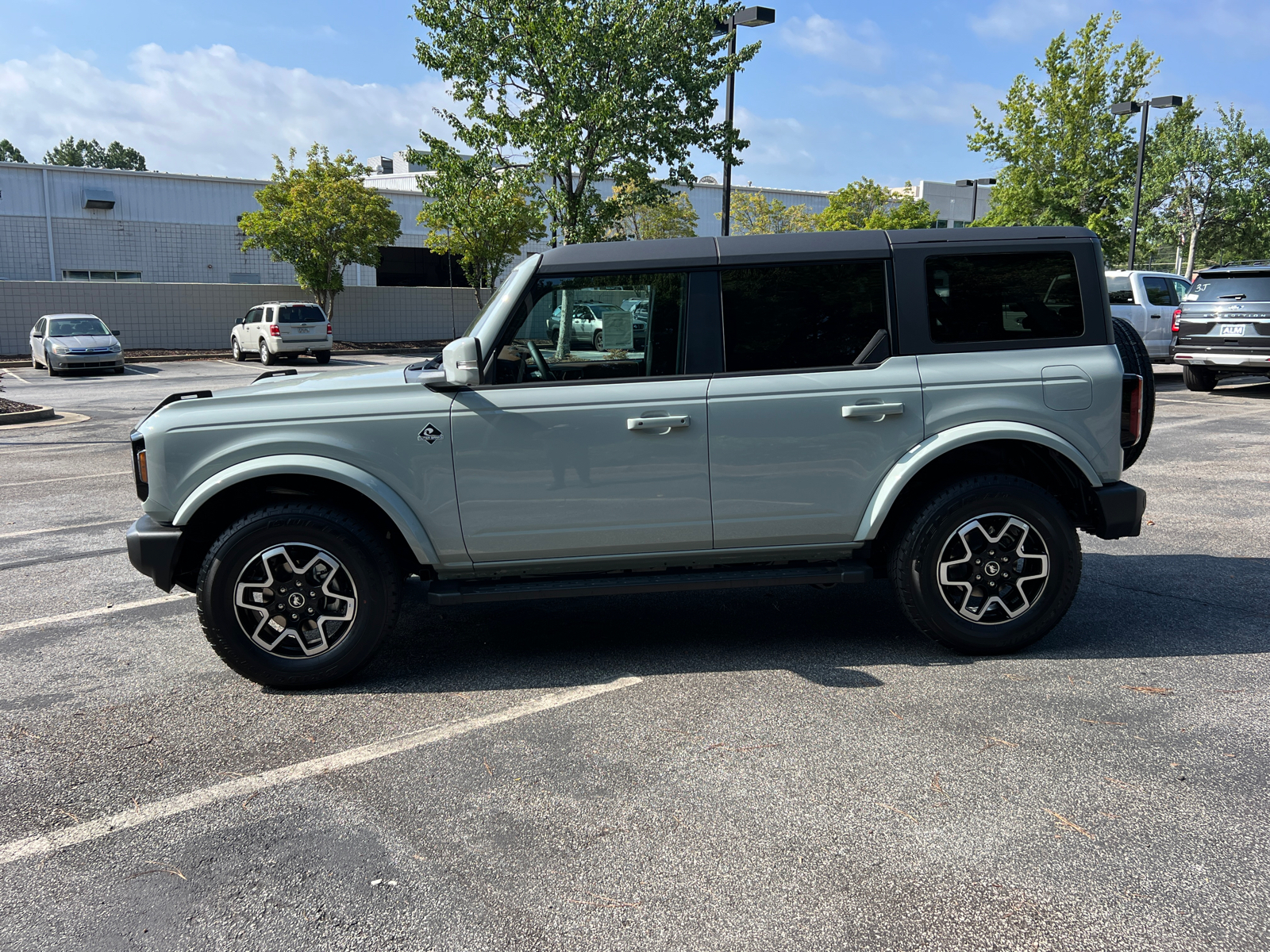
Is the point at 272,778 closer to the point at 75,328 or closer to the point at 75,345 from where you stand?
the point at 75,345

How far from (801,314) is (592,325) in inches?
37.7

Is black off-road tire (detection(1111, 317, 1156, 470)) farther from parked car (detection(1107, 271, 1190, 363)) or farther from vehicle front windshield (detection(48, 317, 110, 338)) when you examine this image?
vehicle front windshield (detection(48, 317, 110, 338))

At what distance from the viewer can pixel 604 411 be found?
428 cm

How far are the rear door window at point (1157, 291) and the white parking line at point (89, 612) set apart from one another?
1912cm

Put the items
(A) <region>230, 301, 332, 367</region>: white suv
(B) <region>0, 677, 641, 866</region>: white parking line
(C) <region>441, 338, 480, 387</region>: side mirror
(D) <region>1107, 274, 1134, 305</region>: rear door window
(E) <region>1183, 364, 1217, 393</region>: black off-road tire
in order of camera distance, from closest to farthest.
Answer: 1. (B) <region>0, 677, 641, 866</region>: white parking line
2. (C) <region>441, 338, 480, 387</region>: side mirror
3. (E) <region>1183, 364, 1217, 393</region>: black off-road tire
4. (D) <region>1107, 274, 1134, 305</region>: rear door window
5. (A) <region>230, 301, 332, 367</region>: white suv

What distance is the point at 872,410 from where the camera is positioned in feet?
14.3

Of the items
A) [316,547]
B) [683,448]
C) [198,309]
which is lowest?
[316,547]

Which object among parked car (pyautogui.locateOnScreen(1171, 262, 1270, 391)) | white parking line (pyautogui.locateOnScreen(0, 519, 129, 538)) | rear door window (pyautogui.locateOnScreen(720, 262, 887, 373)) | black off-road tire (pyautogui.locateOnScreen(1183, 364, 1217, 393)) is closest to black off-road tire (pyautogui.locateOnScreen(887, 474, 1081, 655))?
rear door window (pyautogui.locateOnScreen(720, 262, 887, 373))

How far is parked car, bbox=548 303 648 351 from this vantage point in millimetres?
4348

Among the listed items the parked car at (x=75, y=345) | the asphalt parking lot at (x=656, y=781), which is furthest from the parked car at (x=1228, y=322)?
the parked car at (x=75, y=345)

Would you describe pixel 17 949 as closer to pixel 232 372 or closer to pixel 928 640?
pixel 928 640

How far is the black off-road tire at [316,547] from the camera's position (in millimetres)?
4180

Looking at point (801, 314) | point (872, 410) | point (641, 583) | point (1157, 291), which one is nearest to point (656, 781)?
point (641, 583)

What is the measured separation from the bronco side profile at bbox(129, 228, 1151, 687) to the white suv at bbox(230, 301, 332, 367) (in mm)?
24013
